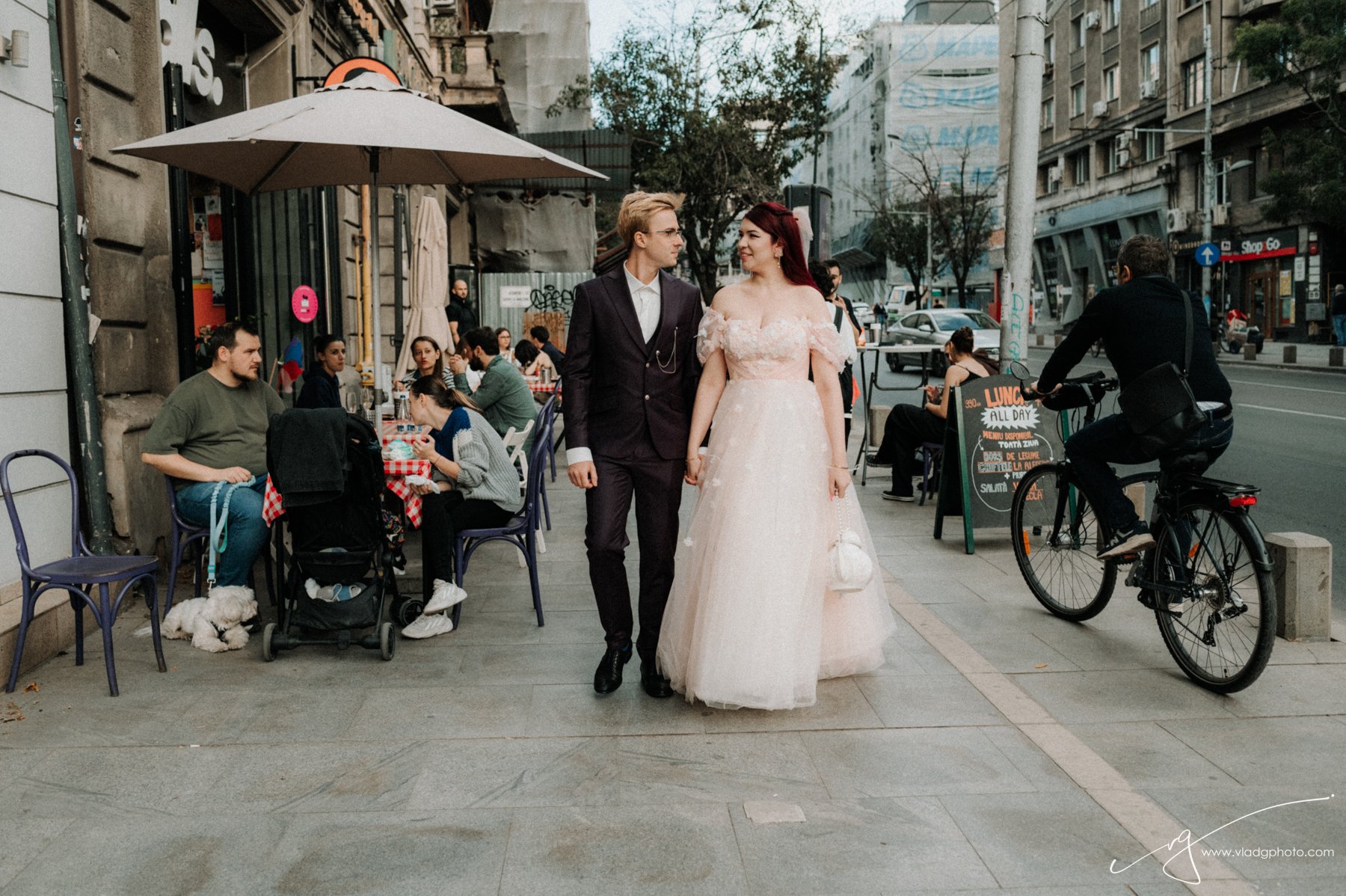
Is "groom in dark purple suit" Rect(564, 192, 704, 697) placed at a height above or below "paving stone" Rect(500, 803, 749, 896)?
above

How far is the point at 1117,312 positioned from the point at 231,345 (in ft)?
14.0

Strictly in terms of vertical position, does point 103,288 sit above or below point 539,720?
above

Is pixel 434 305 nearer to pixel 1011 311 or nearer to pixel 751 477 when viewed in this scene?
pixel 1011 311

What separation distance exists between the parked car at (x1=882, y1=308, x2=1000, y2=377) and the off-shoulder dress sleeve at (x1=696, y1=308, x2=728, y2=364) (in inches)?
878

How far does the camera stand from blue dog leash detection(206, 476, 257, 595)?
5.70 m

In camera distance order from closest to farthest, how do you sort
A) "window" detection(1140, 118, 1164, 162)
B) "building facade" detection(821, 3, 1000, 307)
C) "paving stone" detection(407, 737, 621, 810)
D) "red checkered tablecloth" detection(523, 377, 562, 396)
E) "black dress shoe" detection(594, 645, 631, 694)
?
"paving stone" detection(407, 737, 621, 810)
"black dress shoe" detection(594, 645, 631, 694)
"red checkered tablecloth" detection(523, 377, 562, 396)
"window" detection(1140, 118, 1164, 162)
"building facade" detection(821, 3, 1000, 307)

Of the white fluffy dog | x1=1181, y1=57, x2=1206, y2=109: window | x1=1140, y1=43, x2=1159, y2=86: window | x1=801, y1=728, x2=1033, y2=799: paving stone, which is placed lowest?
x1=801, y1=728, x2=1033, y2=799: paving stone

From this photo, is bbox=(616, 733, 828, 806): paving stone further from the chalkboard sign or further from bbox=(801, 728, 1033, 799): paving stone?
the chalkboard sign

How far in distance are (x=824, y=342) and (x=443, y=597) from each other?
231 centimetres

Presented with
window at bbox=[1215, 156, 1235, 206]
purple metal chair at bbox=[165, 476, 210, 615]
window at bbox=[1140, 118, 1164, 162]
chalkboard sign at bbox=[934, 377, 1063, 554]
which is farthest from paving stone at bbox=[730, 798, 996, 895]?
window at bbox=[1140, 118, 1164, 162]

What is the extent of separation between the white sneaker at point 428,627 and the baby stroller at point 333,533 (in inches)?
11.4

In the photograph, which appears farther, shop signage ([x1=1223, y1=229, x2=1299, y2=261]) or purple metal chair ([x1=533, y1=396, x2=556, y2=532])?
shop signage ([x1=1223, y1=229, x2=1299, y2=261])

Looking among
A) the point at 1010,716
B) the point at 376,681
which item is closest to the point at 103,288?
the point at 376,681

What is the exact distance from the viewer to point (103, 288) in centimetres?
656
